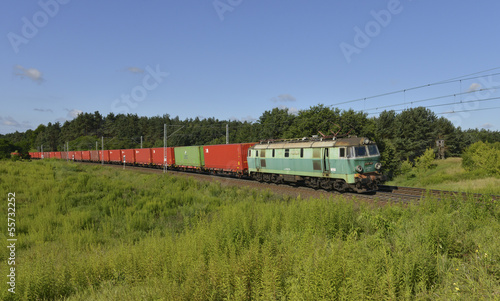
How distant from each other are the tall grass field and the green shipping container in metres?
20.1

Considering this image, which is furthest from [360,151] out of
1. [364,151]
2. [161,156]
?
[161,156]

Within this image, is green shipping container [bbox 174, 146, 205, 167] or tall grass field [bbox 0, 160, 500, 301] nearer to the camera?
tall grass field [bbox 0, 160, 500, 301]

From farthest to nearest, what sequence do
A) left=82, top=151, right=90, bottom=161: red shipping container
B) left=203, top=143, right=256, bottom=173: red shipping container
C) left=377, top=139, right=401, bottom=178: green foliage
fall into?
left=82, top=151, right=90, bottom=161: red shipping container
left=377, top=139, right=401, bottom=178: green foliage
left=203, top=143, right=256, bottom=173: red shipping container

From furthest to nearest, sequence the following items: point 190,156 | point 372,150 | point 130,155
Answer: point 130,155 → point 190,156 → point 372,150

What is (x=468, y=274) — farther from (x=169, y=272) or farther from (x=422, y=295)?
(x=169, y=272)

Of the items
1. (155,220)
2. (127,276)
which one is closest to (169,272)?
(127,276)

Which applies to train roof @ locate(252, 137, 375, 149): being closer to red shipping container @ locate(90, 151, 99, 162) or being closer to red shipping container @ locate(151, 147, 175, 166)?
red shipping container @ locate(151, 147, 175, 166)

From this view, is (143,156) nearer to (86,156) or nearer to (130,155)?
(130,155)

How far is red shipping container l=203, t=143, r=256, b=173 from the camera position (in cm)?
2778

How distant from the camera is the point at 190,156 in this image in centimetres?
3706

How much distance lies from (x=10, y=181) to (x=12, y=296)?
2115cm

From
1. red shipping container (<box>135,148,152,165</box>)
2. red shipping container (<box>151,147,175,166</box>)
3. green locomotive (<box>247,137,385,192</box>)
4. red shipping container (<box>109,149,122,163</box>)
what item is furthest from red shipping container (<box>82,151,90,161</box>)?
green locomotive (<box>247,137,385,192</box>)

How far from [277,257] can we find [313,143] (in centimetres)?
1540

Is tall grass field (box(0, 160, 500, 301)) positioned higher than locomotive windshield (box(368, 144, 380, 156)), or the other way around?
locomotive windshield (box(368, 144, 380, 156))
